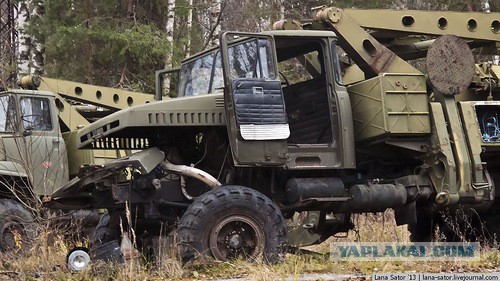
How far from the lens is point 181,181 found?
10344 mm

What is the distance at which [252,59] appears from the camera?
10.6 meters

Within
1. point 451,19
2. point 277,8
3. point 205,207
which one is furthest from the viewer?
point 277,8

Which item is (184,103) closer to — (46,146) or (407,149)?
(407,149)

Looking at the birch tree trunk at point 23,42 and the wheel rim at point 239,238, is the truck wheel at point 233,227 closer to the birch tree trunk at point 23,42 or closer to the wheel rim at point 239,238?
the wheel rim at point 239,238

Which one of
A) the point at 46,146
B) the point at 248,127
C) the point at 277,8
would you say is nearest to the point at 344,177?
the point at 248,127

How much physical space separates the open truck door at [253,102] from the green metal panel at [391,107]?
1292 mm

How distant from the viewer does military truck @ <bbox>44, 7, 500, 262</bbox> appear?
33.1ft

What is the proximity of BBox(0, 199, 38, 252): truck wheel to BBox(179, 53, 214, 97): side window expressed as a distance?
2540 millimetres

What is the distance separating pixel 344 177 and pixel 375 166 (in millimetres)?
611

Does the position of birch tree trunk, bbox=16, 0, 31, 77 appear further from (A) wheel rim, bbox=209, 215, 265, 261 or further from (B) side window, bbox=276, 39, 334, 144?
(A) wheel rim, bbox=209, 215, 265, 261

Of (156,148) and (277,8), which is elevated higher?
(277,8)

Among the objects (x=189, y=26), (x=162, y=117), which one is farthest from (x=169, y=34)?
(x=162, y=117)

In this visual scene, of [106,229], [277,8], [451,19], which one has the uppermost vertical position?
[277,8]

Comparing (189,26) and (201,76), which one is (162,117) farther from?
(189,26)
